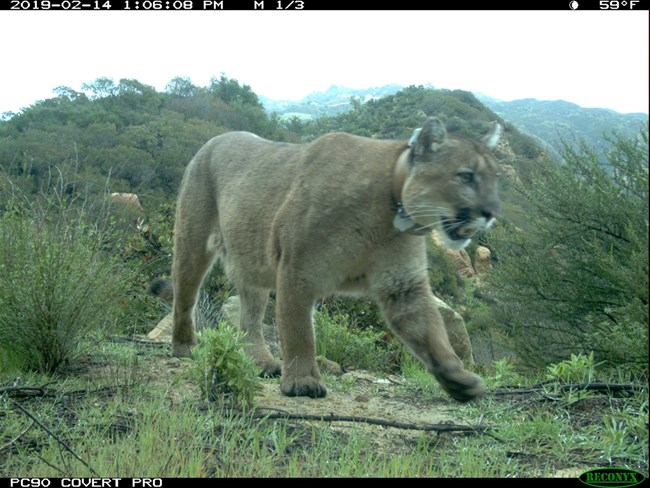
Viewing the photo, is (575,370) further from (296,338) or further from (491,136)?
(296,338)

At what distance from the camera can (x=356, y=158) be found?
17.6 feet

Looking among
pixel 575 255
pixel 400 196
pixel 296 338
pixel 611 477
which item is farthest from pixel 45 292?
pixel 575 255

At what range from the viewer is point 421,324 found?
5.14 metres

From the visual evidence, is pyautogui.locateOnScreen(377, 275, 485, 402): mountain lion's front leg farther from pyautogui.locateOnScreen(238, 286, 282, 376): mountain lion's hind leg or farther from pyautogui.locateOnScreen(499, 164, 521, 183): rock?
pyautogui.locateOnScreen(499, 164, 521, 183): rock

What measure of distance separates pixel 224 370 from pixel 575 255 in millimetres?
8757

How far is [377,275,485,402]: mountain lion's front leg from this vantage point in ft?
16.0

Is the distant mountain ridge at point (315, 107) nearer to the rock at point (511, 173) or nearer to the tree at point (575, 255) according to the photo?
the rock at point (511, 173)

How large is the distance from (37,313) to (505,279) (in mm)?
9975

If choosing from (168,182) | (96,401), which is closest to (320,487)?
(96,401)

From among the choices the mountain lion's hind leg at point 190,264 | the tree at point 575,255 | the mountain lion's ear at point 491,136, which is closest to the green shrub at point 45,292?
the mountain lion's hind leg at point 190,264

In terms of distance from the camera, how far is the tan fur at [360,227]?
15.8 feet

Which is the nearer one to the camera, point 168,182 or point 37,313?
point 37,313

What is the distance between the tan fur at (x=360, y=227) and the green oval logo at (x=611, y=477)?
1.26m

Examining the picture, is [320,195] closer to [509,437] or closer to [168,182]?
[509,437]
